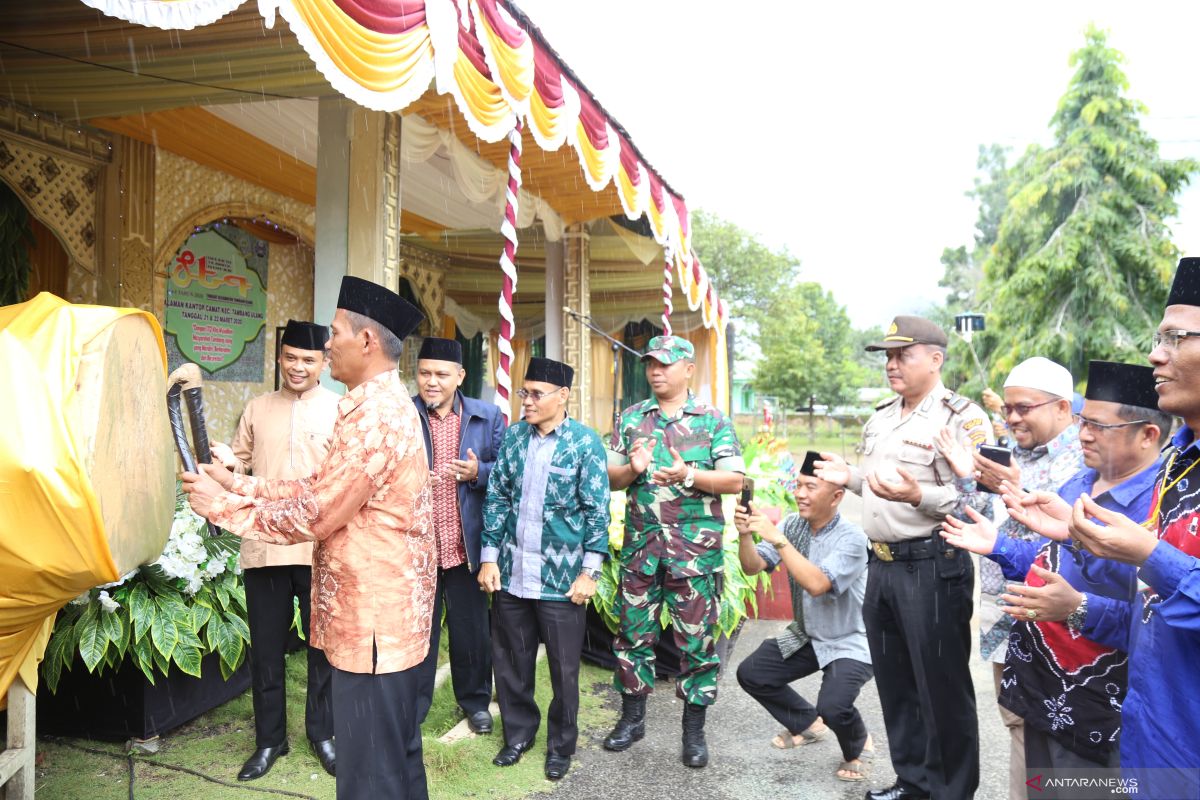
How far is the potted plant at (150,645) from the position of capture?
11.7ft

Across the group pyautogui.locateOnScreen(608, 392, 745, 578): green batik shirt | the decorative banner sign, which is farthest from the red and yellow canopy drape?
the decorative banner sign

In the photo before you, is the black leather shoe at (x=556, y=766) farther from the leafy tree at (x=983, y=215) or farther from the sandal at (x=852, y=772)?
the leafy tree at (x=983, y=215)

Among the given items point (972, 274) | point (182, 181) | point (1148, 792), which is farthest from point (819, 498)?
point (972, 274)

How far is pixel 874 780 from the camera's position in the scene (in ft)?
12.1

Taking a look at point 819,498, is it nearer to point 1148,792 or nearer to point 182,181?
point 1148,792

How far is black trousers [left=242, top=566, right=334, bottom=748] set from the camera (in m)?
3.57

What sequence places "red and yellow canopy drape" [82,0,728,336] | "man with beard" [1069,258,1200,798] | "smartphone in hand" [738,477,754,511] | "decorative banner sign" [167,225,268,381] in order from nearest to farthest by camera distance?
"man with beard" [1069,258,1200,798] < "red and yellow canopy drape" [82,0,728,336] < "smartphone in hand" [738,477,754,511] < "decorative banner sign" [167,225,268,381]

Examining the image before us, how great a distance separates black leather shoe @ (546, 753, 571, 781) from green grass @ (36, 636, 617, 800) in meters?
0.04

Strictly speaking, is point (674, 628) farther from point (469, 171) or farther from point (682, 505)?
point (469, 171)

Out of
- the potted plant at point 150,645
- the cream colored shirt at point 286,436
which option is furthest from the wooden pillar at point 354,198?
the potted plant at point 150,645

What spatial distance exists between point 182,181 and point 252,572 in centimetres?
462

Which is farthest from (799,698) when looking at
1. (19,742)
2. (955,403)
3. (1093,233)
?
(1093,233)

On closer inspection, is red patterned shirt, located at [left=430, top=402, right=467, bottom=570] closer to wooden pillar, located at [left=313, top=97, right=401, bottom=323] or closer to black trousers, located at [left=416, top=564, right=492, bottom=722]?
black trousers, located at [left=416, top=564, right=492, bottom=722]
